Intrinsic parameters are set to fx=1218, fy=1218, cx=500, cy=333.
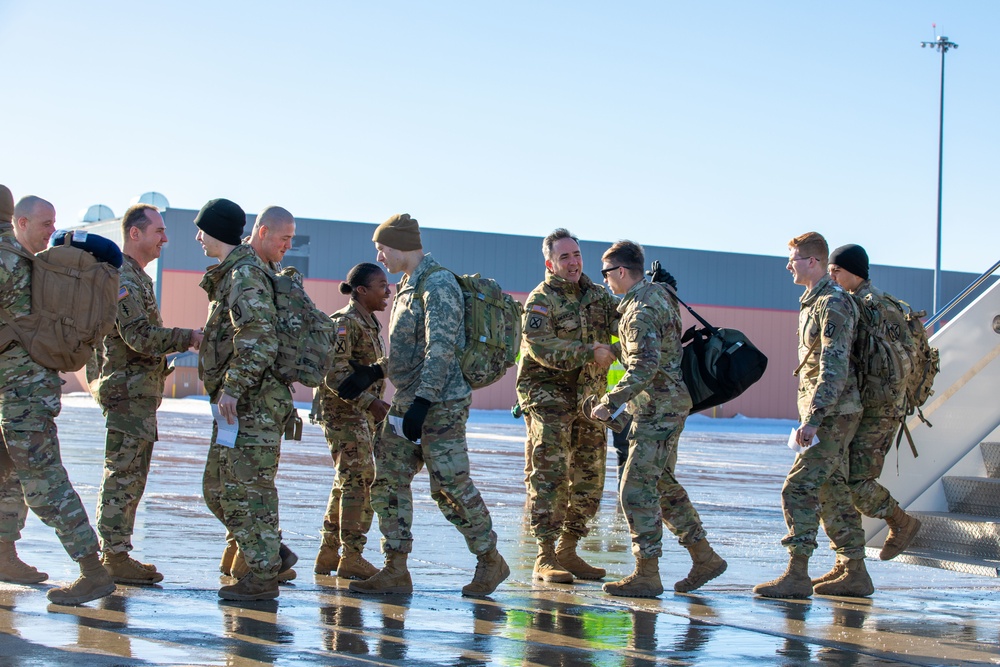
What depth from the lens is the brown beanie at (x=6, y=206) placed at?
242 inches

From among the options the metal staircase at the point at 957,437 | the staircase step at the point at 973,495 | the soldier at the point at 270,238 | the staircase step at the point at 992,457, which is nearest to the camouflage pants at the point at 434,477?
the soldier at the point at 270,238

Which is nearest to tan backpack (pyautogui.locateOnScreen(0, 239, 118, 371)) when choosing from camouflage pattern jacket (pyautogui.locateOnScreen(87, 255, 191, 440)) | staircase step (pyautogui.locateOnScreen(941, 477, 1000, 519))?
camouflage pattern jacket (pyautogui.locateOnScreen(87, 255, 191, 440))

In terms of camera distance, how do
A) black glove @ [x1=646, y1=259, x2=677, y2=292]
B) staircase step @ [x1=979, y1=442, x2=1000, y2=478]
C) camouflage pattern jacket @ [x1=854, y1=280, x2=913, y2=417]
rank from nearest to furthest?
1. black glove @ [x1=646, y1=259, x2=677, y2=292]
2. camouflage pattern jacket @ [x1=854, y1=280, x2=913, y2=417]
3. staircase step @ [x1=979, y1=442, x2=1000, y2=478]

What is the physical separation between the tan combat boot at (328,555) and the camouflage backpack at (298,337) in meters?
1.43

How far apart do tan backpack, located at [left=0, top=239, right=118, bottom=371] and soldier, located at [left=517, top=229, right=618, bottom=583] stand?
8.63ft

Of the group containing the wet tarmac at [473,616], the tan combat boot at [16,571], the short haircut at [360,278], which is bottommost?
the wet tarmac at [473,616]

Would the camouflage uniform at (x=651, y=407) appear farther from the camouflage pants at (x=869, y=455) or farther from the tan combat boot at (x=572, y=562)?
the camouflage pants at (x=869, y=455)

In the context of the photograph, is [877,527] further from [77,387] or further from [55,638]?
[77,387]

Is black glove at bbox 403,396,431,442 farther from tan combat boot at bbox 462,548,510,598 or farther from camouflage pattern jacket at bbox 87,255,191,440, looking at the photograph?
camouflage pattern jacket at bbox 87,255,191,440

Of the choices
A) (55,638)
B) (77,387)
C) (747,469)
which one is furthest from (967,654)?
(77,387)

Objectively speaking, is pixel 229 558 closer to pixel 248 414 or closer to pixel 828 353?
pixel 248 414

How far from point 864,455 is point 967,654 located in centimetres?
191

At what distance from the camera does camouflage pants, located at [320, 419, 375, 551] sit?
707 centimetres

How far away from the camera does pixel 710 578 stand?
706 cm
